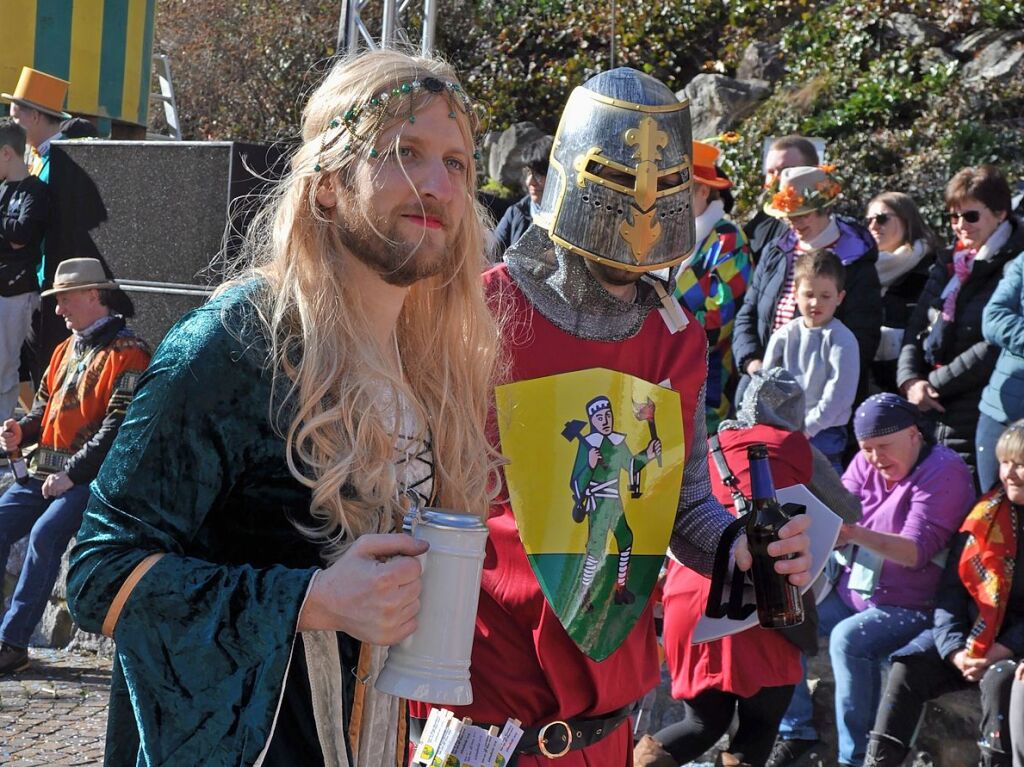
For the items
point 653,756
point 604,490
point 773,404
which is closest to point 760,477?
point 604,490

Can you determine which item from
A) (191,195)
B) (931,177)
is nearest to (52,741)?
(191,195)

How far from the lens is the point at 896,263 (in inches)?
274

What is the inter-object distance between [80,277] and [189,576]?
15.8ft

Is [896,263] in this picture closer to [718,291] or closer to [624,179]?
[718,291]

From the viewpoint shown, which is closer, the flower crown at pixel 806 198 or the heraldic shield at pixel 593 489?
the heraldic shield at pixel 593 489

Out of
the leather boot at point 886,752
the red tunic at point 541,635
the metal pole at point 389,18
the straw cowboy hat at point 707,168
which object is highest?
the metal pole at point 389,18

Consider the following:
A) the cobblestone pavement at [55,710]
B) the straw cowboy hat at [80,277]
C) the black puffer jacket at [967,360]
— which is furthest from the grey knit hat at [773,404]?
the straw cowboy hat at [80,277]

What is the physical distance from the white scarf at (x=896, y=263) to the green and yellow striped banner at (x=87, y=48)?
7.65 m

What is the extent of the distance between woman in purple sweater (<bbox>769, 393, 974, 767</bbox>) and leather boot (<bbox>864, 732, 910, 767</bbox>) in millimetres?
73

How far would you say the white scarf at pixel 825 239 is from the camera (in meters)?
6.28

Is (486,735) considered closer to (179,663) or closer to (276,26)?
(179,663)

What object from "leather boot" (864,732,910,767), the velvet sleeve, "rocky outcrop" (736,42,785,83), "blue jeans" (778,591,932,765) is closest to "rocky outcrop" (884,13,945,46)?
"rocky outcrop" (736,42,785,83)

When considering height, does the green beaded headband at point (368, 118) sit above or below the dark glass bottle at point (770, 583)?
above

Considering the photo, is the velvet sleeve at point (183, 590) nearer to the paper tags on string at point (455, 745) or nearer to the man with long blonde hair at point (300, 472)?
the man with long blonde hair at point (300, 472)
